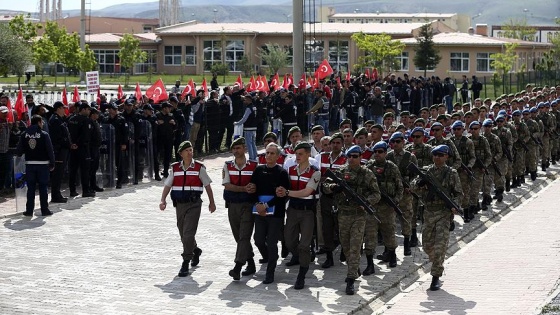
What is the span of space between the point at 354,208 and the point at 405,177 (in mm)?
2808

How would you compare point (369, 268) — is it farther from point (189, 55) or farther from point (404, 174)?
point (189, 55)

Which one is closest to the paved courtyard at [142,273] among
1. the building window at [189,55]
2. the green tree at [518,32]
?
the building window at [189,55]

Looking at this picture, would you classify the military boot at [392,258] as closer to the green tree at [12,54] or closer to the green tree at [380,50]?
the green tree at [12,54]

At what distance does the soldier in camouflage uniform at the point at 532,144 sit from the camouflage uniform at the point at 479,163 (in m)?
5.60

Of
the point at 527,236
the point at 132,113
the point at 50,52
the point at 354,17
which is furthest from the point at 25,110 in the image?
the point at 354,17

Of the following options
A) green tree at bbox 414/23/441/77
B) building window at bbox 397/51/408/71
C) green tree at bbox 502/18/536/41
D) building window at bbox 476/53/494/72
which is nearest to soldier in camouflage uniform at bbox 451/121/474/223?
green tree at bbox 414/23/441/77

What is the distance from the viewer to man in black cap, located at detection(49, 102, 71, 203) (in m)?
20.8

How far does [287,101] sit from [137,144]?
6.22 meters

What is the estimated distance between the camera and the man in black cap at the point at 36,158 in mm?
19344

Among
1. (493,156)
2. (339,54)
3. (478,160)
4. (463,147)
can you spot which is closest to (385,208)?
(463,147)

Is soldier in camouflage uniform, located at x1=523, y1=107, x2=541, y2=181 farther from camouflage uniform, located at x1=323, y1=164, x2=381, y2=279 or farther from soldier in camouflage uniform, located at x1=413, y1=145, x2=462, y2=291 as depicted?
camouflage uniform, located at x1=323, y1=164, x2=381, y2=279

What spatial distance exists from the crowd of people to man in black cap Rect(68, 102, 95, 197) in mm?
26

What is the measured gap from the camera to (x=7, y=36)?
60.4 meters

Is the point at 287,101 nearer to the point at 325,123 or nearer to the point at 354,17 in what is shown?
the point at 325,123
